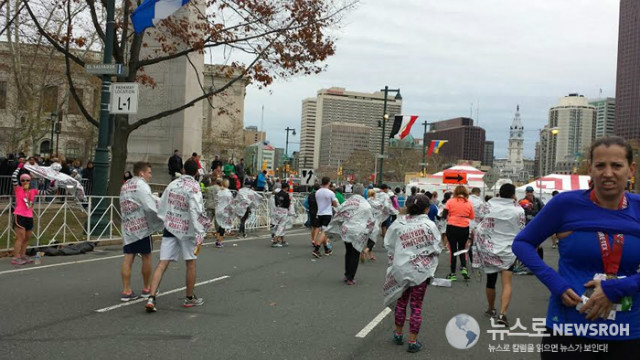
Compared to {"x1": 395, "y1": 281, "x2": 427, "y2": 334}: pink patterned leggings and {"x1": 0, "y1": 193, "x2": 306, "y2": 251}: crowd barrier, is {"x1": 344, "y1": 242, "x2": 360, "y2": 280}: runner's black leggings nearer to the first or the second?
{"x1": 395, "y1": 281, "x2": 427, "y2": 334}: pink patterned leggings

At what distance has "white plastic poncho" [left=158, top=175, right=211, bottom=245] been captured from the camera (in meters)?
7.97

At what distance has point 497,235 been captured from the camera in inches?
337

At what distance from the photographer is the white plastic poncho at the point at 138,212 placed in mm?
8274

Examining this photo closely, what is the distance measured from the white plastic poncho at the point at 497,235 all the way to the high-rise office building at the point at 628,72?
4746 inches

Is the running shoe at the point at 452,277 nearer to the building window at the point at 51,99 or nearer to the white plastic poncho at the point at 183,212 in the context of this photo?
the white plastic poncho at the point at 183,212

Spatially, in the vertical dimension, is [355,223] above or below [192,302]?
above

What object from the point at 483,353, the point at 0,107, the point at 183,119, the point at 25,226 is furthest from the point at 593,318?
the point at 0,107

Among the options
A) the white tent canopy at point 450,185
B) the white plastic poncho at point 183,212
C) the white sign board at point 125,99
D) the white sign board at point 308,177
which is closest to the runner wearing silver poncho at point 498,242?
the white plastic poncho at point 183,212

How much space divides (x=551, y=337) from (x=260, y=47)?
15.9 metres

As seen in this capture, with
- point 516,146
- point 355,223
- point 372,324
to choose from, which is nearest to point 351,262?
point 355,223

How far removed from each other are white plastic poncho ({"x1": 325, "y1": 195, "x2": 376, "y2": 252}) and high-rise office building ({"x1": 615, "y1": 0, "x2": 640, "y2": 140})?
119 metres

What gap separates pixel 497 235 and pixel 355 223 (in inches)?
134

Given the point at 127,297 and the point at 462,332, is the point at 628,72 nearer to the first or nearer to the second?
the point at 462,332

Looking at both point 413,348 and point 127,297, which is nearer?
point 413,348
